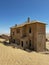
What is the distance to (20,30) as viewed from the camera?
102 feet

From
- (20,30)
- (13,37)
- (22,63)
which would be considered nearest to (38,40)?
(20,30)

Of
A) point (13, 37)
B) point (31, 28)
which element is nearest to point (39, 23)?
point (31, 28)

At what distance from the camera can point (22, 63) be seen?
11.6 m

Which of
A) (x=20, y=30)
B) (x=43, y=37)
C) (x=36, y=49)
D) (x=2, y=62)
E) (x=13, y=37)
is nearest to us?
(x=2, y=62)

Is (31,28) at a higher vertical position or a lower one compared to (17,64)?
higher

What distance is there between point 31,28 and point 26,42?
4196 millimetres

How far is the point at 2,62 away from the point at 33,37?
1778cm

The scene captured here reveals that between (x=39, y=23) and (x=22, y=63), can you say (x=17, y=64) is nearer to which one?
(x=22, y=63)

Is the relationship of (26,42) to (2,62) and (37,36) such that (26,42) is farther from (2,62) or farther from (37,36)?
(2,62)

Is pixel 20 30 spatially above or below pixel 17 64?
above

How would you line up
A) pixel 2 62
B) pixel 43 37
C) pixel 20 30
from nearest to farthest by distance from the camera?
1. pixel 2 62
2. pixel 43 37
3. pixel 20 30

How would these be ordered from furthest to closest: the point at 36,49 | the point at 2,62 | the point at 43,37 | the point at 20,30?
the point at 20,30, the point at 43,37, the point at 36,49, the point at 2,62

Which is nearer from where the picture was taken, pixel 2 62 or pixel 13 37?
pixel 2 62

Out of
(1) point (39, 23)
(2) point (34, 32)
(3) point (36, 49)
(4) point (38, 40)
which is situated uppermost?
(1) point (39, 23)
